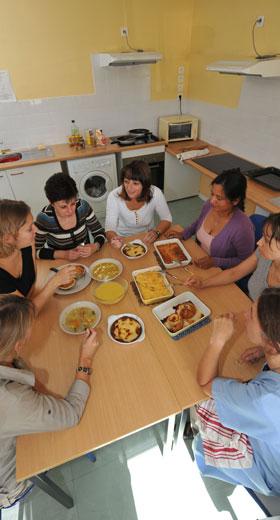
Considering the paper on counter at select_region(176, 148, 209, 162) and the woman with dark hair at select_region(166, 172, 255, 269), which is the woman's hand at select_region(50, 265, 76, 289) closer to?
the woman with dark hair at select_region(166, 172, 255, 269)

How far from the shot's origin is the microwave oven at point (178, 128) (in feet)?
12.1

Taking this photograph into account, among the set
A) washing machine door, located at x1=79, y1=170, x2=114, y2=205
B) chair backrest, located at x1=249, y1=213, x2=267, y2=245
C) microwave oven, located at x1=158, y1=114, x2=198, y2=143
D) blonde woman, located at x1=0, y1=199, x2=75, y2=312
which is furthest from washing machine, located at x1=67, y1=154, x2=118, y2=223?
chair backrest, located at x1=249, y1=213, x2=267, y2=245

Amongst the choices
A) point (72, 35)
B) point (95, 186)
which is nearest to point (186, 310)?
point (95, 186)

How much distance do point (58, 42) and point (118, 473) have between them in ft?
13.3

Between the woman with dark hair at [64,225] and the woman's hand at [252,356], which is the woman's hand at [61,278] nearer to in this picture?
the woman with dark hair at [64,225]

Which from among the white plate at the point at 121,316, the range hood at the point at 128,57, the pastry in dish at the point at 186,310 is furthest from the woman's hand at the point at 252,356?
the range hood at the point at 128,57

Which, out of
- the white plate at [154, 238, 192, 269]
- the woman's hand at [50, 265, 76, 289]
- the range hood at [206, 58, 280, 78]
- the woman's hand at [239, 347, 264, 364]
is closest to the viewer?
the woman's hand at [239, 347, 264, 364]

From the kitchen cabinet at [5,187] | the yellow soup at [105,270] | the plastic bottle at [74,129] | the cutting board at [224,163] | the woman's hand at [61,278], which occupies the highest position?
the plastic bottle at [74,129]

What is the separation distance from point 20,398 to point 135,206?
1546 mm

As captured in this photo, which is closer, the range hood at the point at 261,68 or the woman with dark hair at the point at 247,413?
the woman with dark hair at the point at 247,413

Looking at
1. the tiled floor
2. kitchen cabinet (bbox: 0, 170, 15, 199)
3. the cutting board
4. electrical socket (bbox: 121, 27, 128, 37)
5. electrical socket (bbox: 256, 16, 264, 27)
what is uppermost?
electrical socket (bbox: 121, 27, 128, 37)

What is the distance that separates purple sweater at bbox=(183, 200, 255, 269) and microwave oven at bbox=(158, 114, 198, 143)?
2.40 meters

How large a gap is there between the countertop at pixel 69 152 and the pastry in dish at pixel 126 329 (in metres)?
2.57

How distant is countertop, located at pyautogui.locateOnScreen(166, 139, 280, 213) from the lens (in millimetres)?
2367
